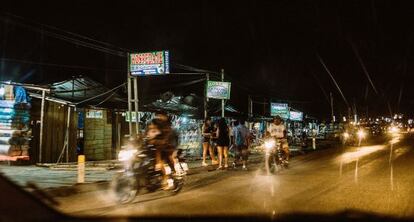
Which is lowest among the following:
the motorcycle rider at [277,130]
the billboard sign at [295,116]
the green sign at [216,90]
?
the motorcycle rider at [277,130]

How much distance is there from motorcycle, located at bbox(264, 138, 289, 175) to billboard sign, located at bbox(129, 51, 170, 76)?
4.45 m

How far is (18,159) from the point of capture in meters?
17.8

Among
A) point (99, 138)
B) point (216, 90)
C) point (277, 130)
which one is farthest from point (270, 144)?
point (99, 138)

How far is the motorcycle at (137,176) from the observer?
9.87 m

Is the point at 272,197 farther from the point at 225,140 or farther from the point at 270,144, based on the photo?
the point at 225,140

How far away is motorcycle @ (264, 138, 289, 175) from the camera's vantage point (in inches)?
619

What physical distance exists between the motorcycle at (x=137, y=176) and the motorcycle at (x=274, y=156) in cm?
565

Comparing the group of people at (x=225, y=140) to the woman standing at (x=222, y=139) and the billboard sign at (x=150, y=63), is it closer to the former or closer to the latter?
the woman standing at (x=222, y=139)

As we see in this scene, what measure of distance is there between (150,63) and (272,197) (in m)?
8.33

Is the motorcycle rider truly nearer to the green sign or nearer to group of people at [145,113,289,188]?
group of people at [145,113,289,188]

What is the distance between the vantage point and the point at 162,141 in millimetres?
10586

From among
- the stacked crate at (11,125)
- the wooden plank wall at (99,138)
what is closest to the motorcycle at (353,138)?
the wooden plank wall at (99,138)

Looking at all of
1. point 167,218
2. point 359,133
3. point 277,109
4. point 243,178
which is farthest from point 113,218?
point 359,133

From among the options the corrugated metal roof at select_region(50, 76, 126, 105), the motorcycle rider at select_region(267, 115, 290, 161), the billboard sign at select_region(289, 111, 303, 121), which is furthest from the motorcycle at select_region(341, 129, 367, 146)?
the corrugated metal roof at select_region(50, 76, 126, 105)
